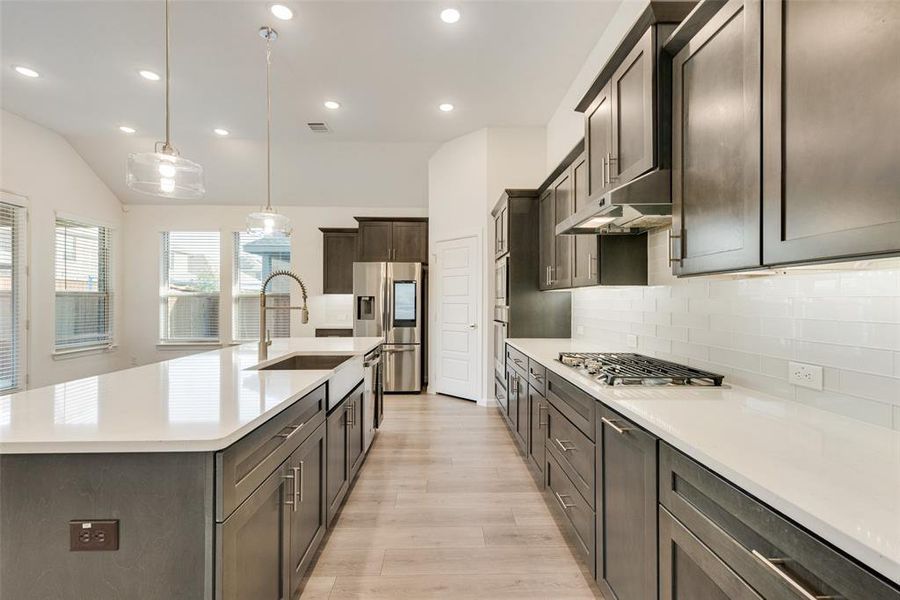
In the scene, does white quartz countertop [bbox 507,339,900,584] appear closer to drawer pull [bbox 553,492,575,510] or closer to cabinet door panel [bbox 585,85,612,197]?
drawer pull [bbox 553,492,575,510]

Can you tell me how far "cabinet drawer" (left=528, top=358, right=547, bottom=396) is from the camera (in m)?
2.44

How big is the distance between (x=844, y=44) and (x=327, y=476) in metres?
2.38

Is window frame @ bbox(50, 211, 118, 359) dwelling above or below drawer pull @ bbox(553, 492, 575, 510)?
above

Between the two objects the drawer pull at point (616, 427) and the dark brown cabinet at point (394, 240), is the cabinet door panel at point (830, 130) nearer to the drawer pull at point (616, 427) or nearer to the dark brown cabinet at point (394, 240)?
the drawer pull at point (616, 427)

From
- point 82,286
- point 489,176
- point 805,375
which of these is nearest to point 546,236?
point 489,176

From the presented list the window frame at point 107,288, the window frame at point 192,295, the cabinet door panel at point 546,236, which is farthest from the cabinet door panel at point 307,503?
the window frame at point 192,295

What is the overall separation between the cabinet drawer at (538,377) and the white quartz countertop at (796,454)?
866mm

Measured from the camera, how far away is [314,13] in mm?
2959

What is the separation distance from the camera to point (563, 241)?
10.5ft

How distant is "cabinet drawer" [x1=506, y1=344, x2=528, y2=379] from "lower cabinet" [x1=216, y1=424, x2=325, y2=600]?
162 centimetres

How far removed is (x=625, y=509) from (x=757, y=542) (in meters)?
0.60

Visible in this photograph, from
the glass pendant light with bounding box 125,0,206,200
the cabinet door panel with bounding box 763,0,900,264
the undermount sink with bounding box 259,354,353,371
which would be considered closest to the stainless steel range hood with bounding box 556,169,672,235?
the cabinet door panel with bounding box 763,0,900,264

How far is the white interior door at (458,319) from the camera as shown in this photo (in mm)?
4992

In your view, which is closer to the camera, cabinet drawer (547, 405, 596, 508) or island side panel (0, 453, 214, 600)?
island side panel (0, 453, 214, 600)
